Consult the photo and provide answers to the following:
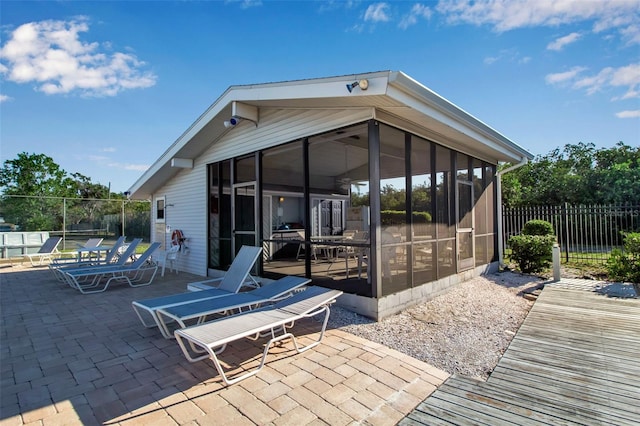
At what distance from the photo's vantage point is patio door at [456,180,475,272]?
6.34 meters

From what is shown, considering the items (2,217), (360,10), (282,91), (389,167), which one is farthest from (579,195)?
(2,217)

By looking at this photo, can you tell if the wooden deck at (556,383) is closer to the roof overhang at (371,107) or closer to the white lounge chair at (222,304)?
the white lounge chair at (222,304)

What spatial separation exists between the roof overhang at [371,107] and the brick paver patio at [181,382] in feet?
9.57

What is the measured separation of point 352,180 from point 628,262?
6.30 meters

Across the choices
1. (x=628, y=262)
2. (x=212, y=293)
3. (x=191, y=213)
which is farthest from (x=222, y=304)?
(x=628, y=262)

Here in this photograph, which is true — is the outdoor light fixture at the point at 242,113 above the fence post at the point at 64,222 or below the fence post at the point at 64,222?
above

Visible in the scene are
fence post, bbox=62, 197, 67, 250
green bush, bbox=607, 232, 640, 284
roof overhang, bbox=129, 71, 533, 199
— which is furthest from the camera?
fence post, bbox=62, 197, 67, 250

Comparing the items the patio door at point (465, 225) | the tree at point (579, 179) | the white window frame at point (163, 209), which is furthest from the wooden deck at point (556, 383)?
the tree at point (579, 179)

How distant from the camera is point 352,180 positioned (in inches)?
360

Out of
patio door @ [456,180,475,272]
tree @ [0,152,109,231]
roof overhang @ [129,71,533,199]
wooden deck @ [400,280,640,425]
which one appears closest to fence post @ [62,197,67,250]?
tree @ [0,152,109,231]

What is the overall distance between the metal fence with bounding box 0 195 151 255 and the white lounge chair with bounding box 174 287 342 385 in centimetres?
1216

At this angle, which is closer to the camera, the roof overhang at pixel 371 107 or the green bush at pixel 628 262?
the roof overhang at pixel 371 107

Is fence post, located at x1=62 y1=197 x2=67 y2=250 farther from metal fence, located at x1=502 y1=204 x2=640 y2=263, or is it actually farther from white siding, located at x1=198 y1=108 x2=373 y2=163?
metal fence, located at x1=502 y1=204 x2=640 y2=263

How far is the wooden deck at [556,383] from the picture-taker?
2221 mm
